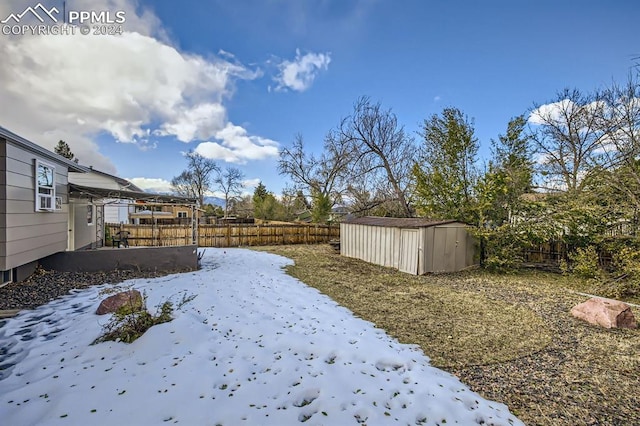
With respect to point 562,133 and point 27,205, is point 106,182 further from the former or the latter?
point 562,133

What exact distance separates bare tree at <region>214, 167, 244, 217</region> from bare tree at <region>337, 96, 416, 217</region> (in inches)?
847

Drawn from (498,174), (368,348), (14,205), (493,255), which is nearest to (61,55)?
(14,205)

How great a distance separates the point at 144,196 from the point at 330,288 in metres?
6.52

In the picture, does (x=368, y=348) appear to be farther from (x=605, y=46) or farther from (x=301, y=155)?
(x=301, y=155)

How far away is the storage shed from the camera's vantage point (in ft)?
30.7

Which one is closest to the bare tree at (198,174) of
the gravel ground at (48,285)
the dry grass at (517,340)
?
the gravel ground at (48,285)

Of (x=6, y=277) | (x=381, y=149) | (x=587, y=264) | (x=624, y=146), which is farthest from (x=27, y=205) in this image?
(x=381, y=149)

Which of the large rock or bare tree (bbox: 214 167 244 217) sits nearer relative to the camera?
the large rock

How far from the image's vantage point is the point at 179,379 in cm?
264

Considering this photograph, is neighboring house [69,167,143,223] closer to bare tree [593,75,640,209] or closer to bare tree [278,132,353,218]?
bare tree [278,132,353,218]

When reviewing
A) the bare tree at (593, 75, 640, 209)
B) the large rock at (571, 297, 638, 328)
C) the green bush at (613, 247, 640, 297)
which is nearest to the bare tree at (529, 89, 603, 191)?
the bare tree at (593, 75, 640, 209)

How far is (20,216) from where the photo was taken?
540 centimetres

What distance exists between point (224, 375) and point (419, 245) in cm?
774

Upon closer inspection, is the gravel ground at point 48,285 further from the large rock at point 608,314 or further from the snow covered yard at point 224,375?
the large rock at point 608,314
